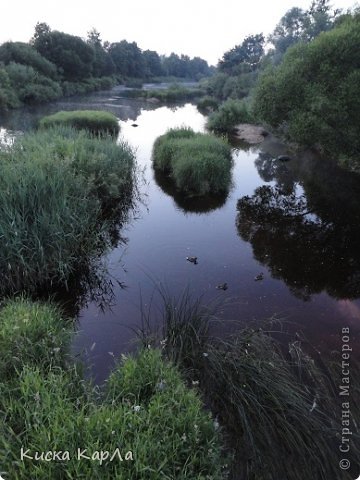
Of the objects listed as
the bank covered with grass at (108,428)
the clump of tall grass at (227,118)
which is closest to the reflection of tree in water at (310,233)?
the bank covered with grass at (108,428)

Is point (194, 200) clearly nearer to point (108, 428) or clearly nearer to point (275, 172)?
point (275, 172)

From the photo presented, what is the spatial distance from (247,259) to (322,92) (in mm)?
6766

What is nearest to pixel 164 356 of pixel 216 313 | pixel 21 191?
pixel 216 313

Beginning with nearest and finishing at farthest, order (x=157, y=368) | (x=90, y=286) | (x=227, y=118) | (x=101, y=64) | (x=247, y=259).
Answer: (x=157, y=368) → (x=90, y=286) → (x=247, y=259) → (x=227, y=118) → (x=101, y=64)

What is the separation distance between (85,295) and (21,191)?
2613 millimetres

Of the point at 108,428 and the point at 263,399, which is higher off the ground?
the point at 108,428

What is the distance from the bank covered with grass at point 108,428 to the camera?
2.68 metres

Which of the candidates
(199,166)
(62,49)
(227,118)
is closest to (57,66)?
(62,49)

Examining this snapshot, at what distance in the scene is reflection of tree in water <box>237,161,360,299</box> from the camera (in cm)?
834

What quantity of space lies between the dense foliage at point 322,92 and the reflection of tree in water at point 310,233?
2420 mm

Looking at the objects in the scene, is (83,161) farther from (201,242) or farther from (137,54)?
(137,54)

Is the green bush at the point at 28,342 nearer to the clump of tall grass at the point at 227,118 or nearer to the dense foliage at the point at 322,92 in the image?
the dense foliage at the point at 322,92

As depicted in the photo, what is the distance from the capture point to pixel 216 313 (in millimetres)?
6672

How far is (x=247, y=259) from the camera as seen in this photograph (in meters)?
9.30
